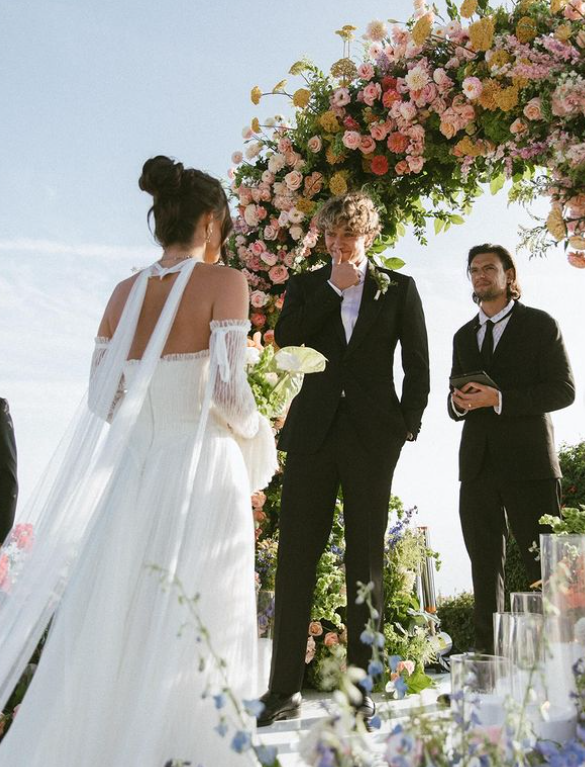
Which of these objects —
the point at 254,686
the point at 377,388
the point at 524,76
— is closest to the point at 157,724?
the point at 254,686

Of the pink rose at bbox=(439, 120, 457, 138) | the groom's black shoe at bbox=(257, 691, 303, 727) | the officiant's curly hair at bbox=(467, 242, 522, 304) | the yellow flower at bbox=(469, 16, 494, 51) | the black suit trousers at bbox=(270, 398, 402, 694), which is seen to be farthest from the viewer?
the officiant's curly hair at bbox=(467, 242, 522, 304)

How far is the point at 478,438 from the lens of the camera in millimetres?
4250

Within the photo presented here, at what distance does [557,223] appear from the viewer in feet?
12.6

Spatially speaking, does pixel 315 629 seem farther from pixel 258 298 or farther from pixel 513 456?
pixel 258 298

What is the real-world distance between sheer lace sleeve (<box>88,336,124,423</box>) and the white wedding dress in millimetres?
31

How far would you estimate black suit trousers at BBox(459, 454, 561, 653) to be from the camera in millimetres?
4109

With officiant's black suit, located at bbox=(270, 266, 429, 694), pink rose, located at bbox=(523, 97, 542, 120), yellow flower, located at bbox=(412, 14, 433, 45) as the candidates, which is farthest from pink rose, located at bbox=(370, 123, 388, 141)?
officiant's black suit, located at bbox=(270, 266, 429, 694)

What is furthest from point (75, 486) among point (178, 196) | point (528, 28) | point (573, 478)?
point (573, 478)

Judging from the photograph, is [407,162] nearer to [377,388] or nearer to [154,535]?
[377,388]

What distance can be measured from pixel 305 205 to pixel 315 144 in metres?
0.37

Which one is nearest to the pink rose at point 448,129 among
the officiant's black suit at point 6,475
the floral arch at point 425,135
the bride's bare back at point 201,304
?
the floral arch at point 425,135

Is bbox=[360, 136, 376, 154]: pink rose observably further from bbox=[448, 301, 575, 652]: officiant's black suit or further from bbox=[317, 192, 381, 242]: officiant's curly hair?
bbox=[448, 301, 575, 652]: officiant's black suit

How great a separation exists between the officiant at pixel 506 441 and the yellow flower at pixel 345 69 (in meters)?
1.77

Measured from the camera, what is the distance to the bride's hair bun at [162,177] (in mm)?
2900
